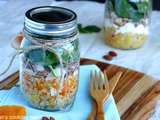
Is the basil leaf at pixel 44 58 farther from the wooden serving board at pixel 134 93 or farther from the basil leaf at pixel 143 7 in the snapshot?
the basil leaf at pixel 143 7

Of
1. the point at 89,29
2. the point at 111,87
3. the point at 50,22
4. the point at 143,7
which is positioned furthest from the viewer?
the point at 89,29

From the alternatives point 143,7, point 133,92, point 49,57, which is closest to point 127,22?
point 143,7

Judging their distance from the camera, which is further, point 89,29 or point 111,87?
point 89,29

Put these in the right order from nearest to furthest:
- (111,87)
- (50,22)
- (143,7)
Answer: (50,22), (111,87), (143,7)

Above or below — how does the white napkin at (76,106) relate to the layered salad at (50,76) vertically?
below

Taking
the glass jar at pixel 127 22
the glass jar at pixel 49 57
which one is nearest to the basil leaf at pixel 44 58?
the glass jar at pixel 49 57

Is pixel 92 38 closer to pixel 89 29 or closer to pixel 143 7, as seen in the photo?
pixel 89 29
